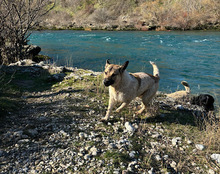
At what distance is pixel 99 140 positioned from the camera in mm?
4379

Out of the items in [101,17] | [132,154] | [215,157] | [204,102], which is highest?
[101,17]

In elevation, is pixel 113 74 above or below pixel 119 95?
above

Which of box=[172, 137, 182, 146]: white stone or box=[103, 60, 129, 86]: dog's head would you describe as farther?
box=[103, 60, 129, 86]: dog's head

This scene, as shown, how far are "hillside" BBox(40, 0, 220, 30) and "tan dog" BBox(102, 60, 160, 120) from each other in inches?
1196

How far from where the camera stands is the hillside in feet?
131

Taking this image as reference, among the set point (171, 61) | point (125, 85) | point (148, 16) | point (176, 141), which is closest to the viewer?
point (176, 141)

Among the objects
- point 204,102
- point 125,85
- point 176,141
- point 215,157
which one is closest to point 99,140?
point 125,85

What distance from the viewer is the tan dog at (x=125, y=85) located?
488cm

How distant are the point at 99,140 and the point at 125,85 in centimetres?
158

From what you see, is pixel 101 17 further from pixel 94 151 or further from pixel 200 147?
pixel 94 151

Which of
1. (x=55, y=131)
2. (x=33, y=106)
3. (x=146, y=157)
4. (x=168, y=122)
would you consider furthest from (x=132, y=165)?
(x=33, y=106)

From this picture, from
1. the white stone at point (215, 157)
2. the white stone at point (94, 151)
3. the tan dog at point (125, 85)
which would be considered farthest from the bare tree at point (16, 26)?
the white stone at point (215, 157)

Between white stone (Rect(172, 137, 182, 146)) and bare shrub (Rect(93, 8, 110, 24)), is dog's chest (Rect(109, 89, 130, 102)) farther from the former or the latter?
bare shrub (Rect(93, 8, 110, 24))

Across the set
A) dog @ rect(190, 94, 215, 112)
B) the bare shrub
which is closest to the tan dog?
dog @ rect(190, 94, 215, 112)
